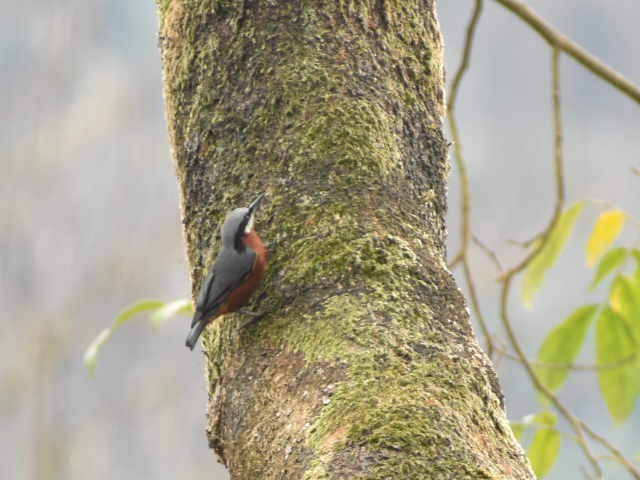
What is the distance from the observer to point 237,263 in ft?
7.20

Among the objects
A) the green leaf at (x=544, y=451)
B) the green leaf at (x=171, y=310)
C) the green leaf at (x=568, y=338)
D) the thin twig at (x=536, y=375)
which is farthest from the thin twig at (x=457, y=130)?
the green leaf at (x=171, y=310)

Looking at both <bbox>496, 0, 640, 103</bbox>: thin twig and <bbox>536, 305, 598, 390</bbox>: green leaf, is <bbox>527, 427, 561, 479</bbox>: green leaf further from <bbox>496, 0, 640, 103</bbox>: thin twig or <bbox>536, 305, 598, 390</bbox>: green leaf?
<bbox>496, 0, 640, 103</bbox>: thin twig

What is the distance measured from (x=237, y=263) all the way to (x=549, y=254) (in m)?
1.22

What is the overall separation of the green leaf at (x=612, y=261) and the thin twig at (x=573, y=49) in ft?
1.42

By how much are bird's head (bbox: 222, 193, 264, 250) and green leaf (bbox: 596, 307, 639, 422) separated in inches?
46.1

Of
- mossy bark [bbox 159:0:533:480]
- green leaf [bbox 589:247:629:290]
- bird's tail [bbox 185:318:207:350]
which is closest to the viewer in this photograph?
mossy bark [bbox 159:0:533:480]

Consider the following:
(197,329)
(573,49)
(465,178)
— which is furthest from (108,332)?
(573,49)

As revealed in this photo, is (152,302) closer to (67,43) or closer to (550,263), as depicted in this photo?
(550,263)

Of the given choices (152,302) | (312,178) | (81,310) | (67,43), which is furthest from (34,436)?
(312,178)

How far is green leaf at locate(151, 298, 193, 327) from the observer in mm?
2689

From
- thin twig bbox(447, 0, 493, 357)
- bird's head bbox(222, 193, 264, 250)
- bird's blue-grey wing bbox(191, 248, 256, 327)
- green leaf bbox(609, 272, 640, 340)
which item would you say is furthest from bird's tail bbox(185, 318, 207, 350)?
green leaf bbox(609, 272, 640, 340)

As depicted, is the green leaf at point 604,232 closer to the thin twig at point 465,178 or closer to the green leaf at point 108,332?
the thin twig at point 465,178

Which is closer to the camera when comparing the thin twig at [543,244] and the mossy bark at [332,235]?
the mossy bark at [332,235]

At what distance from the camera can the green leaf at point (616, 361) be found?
2742 millimetres
